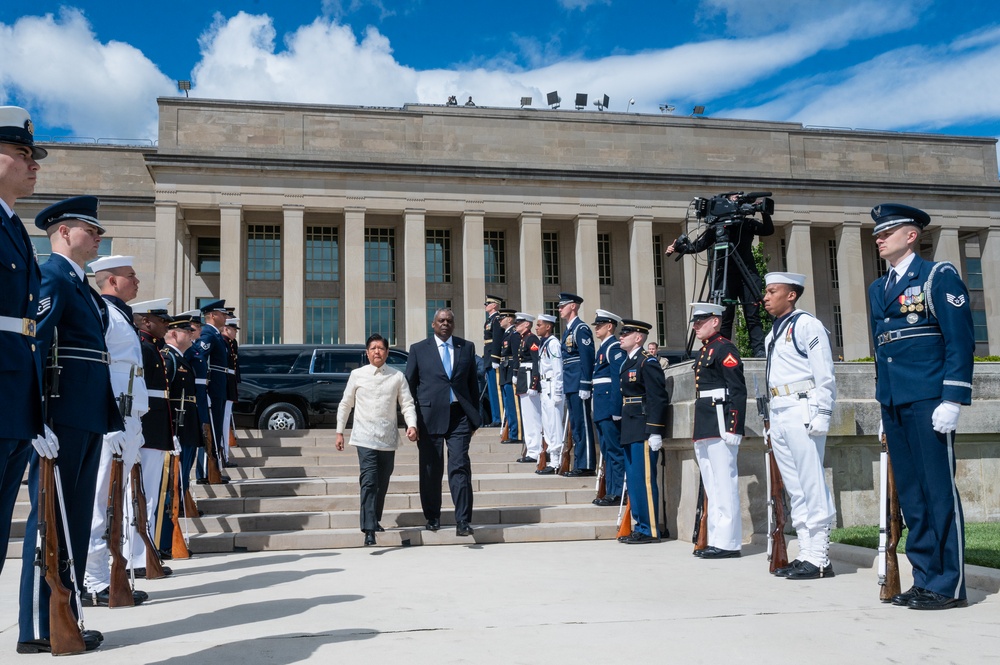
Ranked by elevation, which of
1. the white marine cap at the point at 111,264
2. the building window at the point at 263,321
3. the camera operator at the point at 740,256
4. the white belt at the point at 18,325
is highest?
the building window at the point at 263,321

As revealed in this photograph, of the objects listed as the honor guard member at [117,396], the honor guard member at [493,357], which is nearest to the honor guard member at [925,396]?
the honor guard member at [117,396]

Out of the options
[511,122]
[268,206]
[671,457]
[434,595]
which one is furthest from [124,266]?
[511,122]

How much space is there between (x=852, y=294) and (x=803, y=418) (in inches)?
1504

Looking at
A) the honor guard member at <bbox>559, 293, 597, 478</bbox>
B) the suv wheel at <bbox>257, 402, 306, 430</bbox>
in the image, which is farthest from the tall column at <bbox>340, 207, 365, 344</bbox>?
the honor guard member at <bbox>559, 293, 597, 478</bbox>

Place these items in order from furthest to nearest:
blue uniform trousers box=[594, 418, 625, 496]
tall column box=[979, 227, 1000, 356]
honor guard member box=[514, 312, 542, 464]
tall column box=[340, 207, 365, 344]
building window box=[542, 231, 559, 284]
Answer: tall column box=[979, 227, 1000, 356] → building window box=[542, 231, 559, 284] → tall column box=[340, 207, 365, 344] → honor guard member box=[514, 312, 542, 464] → blue uniform trousers box=[594, 418, 625, 496]

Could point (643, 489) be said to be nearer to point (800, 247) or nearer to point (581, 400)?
point (581, 400)

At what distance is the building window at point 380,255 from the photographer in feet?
140

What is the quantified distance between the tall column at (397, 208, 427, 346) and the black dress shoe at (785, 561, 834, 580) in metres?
31.6

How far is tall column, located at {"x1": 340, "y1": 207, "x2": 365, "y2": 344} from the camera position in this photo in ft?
126

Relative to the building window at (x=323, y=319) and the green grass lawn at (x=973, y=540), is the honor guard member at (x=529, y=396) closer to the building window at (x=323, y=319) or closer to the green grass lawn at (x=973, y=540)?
the green grass lawn at (x=973, y=540)

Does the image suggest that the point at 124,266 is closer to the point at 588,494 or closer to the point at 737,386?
the point at 737,386

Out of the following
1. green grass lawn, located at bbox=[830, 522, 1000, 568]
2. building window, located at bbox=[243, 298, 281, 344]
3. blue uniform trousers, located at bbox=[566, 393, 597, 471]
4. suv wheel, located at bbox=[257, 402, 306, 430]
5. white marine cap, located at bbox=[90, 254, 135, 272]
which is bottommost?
green grass lawn, located at bbox=[830, 522, 1000, 568]

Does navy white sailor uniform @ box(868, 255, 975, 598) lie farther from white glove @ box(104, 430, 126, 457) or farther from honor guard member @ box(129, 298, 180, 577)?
honor guard member @ box(129, 298, 180, 577)

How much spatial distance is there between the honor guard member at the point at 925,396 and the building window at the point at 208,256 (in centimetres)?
3949
